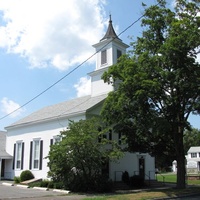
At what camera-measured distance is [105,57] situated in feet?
111

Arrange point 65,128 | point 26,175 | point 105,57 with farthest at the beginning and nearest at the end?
point 105,57 < point 26,175 < point 65,128

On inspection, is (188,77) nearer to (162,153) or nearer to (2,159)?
(162,153)

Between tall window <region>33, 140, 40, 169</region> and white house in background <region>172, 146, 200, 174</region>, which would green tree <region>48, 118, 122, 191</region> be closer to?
tall window <region>33, 140, 40, 169</region>

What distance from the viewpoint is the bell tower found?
33219mm

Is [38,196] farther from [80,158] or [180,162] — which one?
[180,162]

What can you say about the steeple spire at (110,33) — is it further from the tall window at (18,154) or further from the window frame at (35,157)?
the tall window at (18,154)

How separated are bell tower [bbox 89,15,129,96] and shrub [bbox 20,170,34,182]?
1092cm

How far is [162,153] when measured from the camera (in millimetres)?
25875

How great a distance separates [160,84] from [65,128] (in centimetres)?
1221

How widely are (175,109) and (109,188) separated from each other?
26.6 feet

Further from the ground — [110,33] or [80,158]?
[110,33]

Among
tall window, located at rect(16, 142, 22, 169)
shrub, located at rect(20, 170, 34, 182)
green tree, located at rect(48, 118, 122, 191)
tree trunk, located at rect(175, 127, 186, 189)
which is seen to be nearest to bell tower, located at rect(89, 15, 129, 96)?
green tree, located at rect(48, 118, 122, 191)

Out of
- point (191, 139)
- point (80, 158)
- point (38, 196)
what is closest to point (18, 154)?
point (80, 158)

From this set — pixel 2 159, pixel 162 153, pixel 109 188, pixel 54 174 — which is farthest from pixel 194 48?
pixel 2 159
